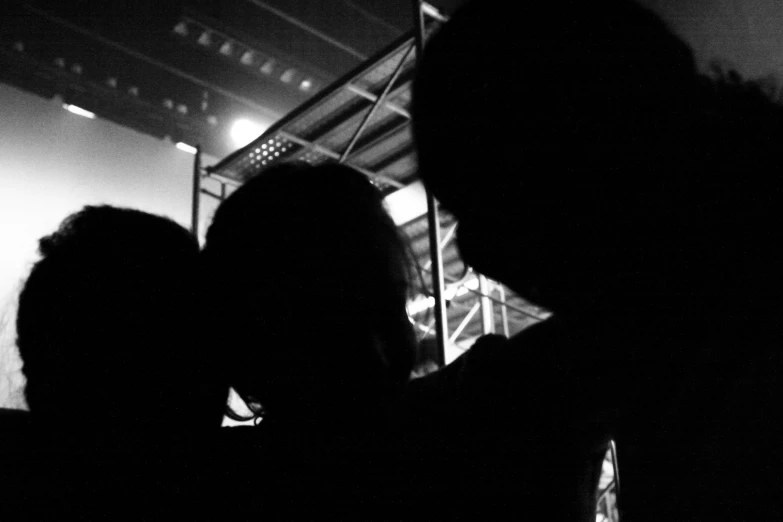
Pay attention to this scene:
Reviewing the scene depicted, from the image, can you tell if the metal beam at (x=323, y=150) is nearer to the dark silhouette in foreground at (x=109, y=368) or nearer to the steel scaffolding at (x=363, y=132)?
the steel scaffolding at (x=363, y=132)

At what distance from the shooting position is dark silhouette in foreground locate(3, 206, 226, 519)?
2.45 feet

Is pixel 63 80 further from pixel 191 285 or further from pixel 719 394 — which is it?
pixel 719 394

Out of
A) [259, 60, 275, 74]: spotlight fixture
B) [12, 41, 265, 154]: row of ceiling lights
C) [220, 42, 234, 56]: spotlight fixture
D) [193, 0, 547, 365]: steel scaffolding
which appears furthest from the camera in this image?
[259, 60, 275, 74]: spotlight fixture

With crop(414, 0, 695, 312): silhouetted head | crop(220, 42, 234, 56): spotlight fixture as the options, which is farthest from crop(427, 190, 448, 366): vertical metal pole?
crop(220, 42, 234, 56): spotlight fixture

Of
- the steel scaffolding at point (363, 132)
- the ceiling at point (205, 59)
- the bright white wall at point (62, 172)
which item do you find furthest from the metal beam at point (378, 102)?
the bright white wall at point (62, 172)

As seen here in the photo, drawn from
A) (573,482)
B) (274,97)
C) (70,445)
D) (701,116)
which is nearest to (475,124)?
(701,116)

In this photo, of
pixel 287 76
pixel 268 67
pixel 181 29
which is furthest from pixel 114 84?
pixel 287 76

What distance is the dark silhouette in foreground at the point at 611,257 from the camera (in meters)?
0.40

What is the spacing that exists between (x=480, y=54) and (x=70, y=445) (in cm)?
62

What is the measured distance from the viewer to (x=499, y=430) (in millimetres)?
461

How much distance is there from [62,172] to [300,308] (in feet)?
16.8

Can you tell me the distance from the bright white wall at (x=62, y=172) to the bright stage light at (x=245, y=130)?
1.52 feet

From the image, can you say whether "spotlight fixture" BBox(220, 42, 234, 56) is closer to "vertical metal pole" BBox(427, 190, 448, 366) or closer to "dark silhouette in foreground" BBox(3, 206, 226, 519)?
"vertical metal pole" BBox(427, 190, 448, 366)

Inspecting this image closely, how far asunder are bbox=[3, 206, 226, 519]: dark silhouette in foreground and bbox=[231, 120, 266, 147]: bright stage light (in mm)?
5387
